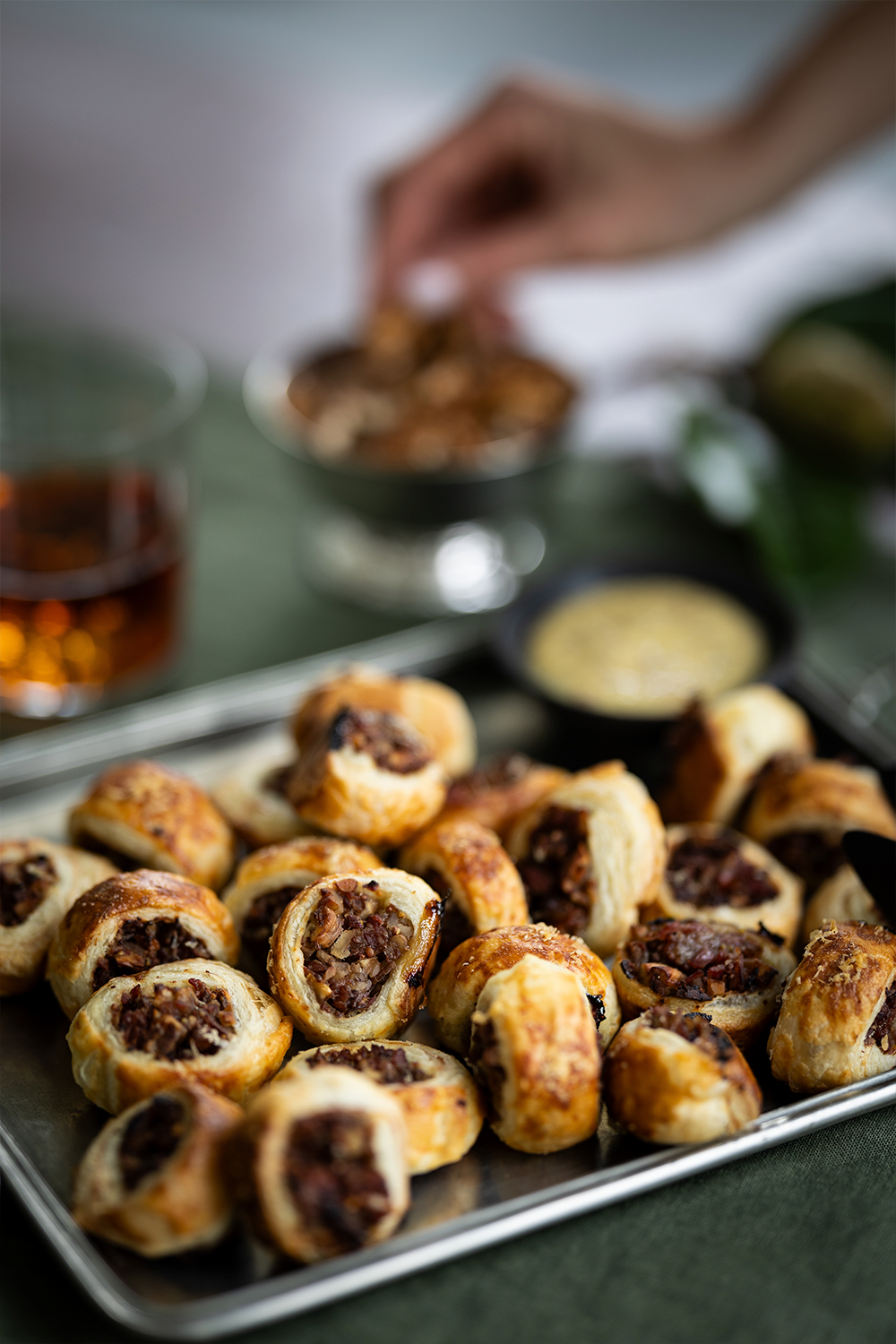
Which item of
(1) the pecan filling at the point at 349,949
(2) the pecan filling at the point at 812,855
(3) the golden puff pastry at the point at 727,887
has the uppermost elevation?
(1) the pecan filling at the point at 349,949

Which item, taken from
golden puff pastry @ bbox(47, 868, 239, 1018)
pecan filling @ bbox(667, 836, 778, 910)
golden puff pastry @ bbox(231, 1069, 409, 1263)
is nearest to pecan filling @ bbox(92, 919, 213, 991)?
golden puff pastry @ bbox(47, 868, 239, 1018)

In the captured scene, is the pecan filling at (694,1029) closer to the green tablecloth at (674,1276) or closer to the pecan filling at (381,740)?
the green tablecloth at (674,1276)

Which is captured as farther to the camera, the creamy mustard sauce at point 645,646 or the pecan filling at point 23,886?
the creamy mustard sauce at point 645,646

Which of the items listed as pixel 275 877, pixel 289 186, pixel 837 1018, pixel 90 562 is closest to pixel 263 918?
pixel 275 877

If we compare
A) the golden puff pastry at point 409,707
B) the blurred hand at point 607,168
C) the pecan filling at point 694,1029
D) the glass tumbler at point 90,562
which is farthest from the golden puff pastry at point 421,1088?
the blurred hand at point 607,168

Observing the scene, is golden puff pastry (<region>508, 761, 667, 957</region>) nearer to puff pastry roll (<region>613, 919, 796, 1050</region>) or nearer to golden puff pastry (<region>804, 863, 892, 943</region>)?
puff pastry roll (<region>613, 919, 796, 1050</region>)

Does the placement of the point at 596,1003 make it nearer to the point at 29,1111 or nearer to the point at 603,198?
the point at 29,1111

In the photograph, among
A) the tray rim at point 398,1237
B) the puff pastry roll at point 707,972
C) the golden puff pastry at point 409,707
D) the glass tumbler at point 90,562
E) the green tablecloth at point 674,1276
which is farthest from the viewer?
the glass tumbler at point 90,562

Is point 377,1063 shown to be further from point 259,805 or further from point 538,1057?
point 259,805
